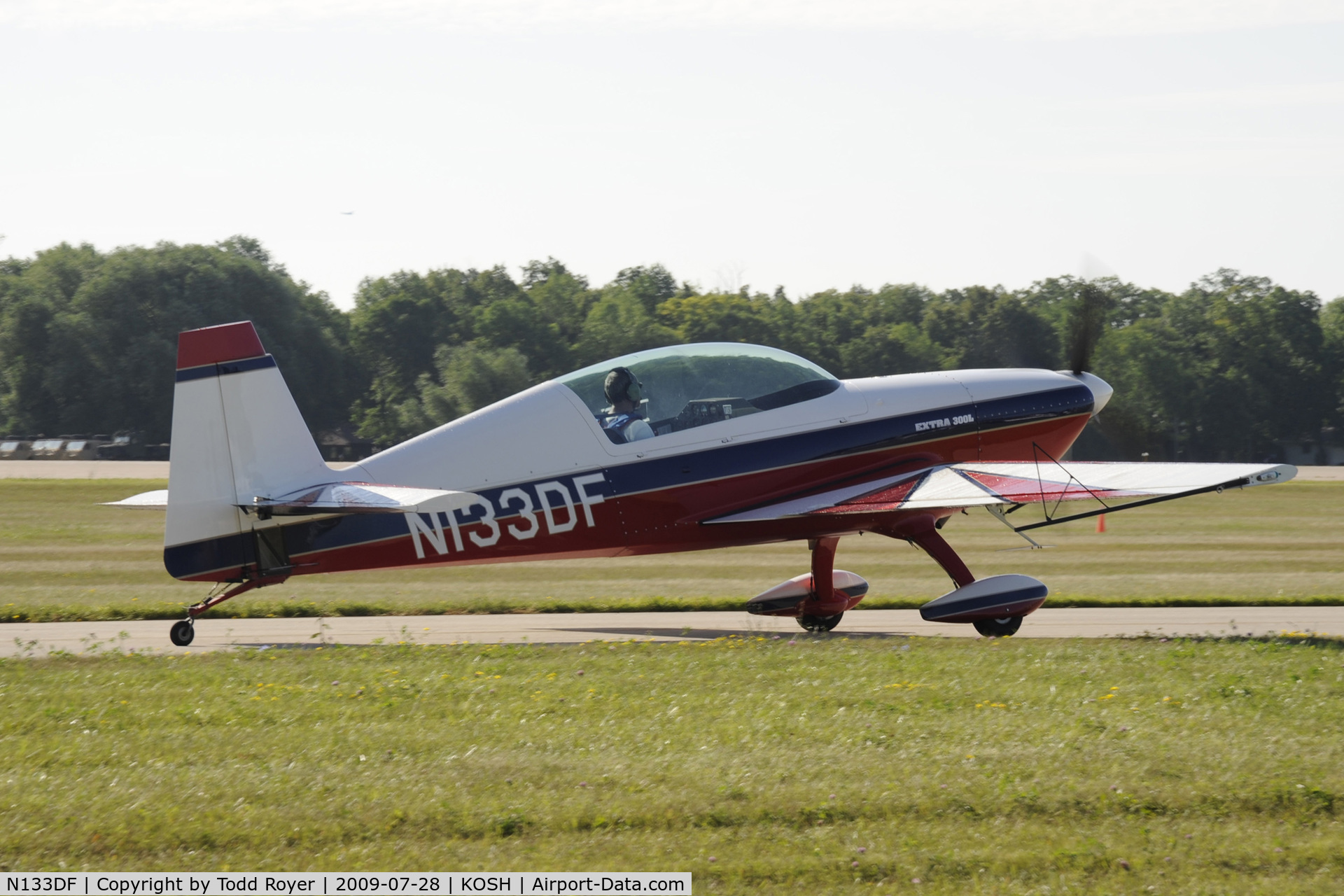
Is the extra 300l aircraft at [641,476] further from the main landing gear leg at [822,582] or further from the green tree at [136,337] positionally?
the green tree at [136,337]

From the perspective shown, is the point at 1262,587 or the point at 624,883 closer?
the point at 624,883

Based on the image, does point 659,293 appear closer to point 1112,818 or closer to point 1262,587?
point 1262,587

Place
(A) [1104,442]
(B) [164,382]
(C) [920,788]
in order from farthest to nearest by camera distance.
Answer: (B) [164,382] → (A) [1104,442] → (C) [920,788]

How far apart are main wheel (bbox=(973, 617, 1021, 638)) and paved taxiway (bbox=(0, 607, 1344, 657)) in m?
0.11

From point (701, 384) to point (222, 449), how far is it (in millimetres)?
4217

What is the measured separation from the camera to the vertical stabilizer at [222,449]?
9.80 meters

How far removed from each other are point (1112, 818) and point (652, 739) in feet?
8.09

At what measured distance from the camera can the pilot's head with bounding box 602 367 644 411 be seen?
11.1m

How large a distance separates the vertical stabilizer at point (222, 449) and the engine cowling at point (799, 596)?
477cm

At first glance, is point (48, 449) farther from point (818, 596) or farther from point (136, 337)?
point (818, 596)

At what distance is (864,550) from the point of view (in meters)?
20.7

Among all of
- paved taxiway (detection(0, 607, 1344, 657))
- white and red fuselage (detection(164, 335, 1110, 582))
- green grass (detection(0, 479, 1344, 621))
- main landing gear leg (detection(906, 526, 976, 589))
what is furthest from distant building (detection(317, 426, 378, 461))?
main landing gear leg (detection(906, 526, 976, 589))

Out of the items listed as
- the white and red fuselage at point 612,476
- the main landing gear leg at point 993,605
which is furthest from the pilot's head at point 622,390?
the main landing gear leg at point 993,605

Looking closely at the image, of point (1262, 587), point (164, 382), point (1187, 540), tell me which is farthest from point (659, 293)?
point (1262, 587)
